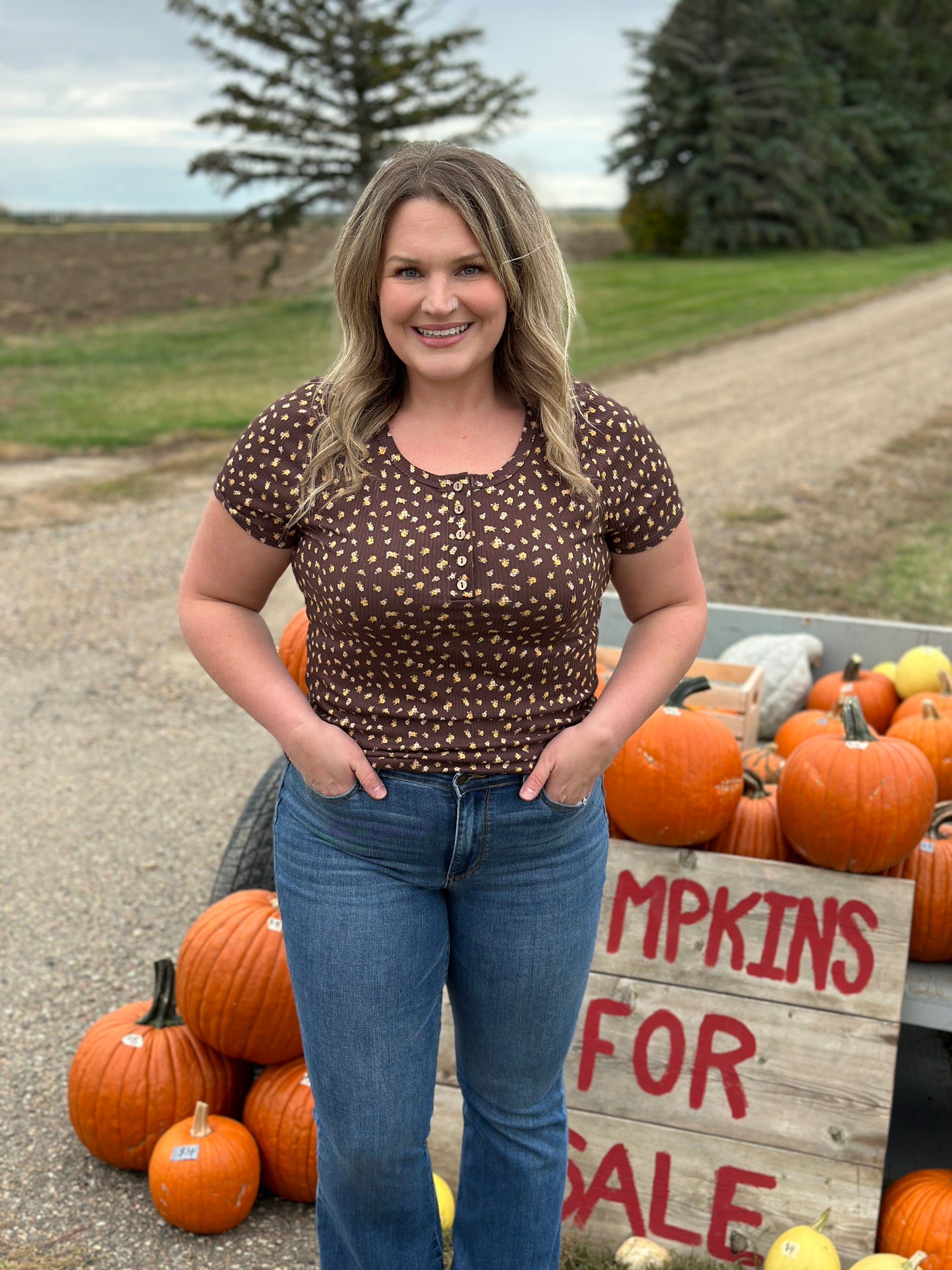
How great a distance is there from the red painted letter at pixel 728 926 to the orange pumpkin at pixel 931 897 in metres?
0.38

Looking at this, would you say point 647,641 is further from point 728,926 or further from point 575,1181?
point 575,1181

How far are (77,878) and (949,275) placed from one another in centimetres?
2400

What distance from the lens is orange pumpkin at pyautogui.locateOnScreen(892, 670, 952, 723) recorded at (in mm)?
3553

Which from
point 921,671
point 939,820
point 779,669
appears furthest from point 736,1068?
point 779,669

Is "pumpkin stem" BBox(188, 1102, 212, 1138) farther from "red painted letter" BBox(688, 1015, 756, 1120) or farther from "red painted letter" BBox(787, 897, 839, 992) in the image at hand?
"red painted letter" BBox(787, 897, 839, 992)

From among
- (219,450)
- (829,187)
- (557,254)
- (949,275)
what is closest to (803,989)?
(557,254)

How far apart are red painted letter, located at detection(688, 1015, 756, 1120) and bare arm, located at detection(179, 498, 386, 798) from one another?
1.32m

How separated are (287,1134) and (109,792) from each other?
8.23ft

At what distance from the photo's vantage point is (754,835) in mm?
3072

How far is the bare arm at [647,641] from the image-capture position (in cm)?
197

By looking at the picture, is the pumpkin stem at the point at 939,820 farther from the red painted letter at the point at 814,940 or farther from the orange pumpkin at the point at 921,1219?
the orange pumpkin at the point at 921,1219

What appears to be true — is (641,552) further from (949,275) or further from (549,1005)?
(949,275)

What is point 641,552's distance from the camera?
2.04 meters

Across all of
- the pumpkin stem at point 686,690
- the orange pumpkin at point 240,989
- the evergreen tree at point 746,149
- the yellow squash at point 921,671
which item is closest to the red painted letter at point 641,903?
the pumpkin stem at point 686,690
